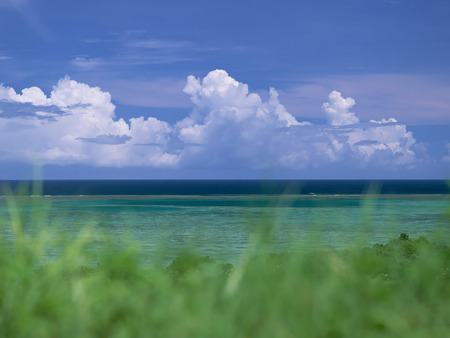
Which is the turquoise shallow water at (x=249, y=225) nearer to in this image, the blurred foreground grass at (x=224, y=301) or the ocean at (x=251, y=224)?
the ocean at (x=251, y=224)

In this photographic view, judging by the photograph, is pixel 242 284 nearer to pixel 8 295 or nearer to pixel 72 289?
pixel 72 289

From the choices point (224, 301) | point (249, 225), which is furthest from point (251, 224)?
point (224, 301)

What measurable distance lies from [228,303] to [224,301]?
0.05m

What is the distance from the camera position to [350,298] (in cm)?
327

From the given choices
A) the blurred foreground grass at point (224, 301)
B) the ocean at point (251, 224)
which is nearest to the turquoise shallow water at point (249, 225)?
the ocean at point (251, 224)

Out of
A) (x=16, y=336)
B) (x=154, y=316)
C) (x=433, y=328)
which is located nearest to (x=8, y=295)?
(x=16, y=336)

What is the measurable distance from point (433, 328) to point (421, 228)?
101 feet

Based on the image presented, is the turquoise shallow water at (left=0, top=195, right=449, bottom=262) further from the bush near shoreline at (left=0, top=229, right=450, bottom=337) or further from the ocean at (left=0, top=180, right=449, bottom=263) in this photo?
the bush near shoreline at (left=0, top=229, right=450, bottom=337)

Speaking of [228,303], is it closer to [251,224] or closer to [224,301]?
[224,301]

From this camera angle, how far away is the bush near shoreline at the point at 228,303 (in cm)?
309

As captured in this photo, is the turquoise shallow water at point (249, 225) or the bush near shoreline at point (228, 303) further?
the turquoise shallow water at point (249, 225)

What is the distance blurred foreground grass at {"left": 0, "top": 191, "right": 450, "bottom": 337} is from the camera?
309cm

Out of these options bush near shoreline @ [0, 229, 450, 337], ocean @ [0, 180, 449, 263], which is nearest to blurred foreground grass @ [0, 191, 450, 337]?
bush near shoreline @ [0, 229, 450, 337]

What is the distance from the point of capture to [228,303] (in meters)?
3.22
